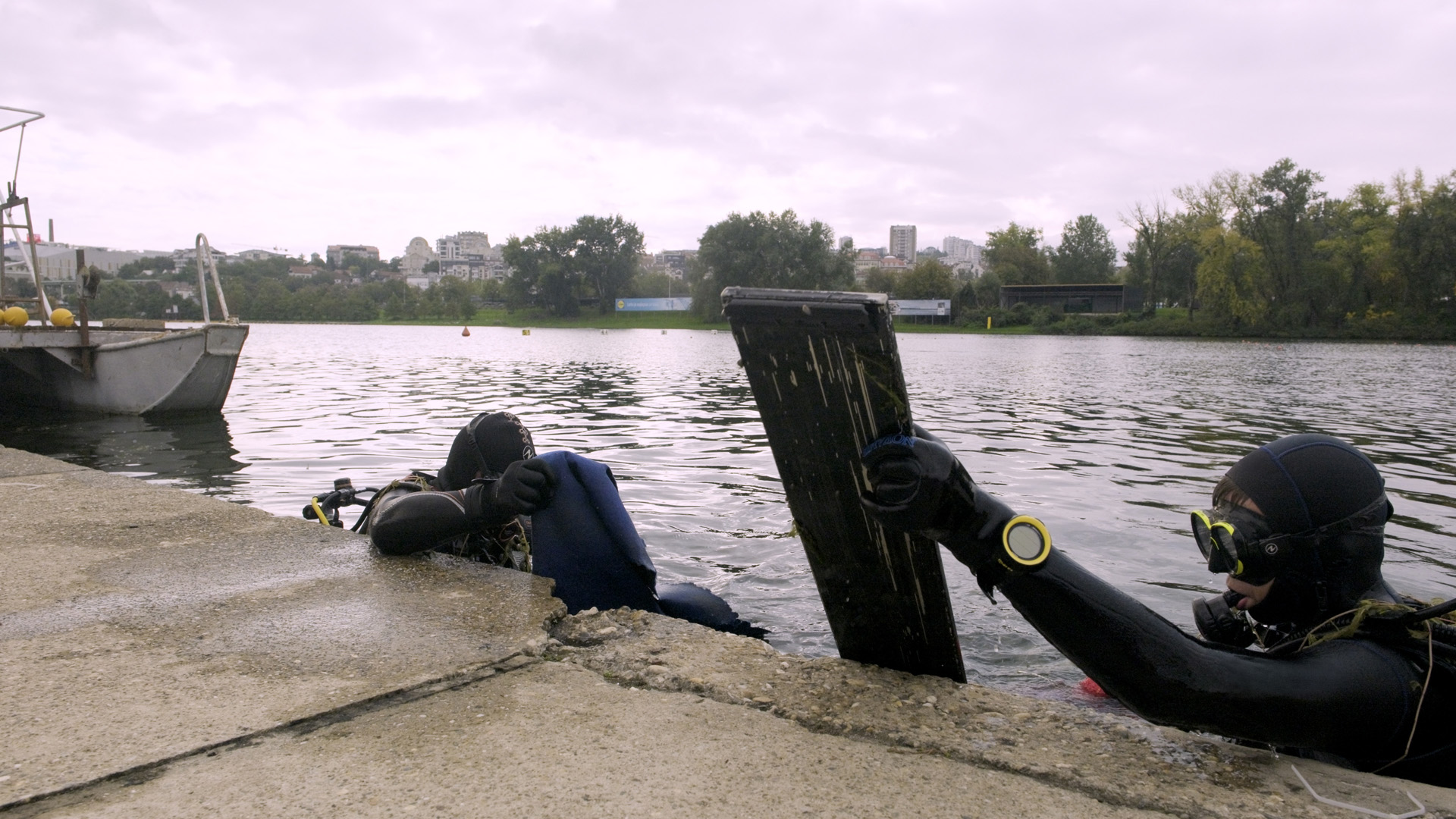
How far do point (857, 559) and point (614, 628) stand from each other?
0.95m

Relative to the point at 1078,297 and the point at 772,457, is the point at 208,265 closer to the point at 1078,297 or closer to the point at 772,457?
the point at 772,457

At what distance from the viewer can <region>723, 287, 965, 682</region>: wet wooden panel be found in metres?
1.97

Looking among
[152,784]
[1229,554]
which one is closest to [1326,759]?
[1229,554]

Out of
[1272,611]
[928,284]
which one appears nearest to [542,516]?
[1272,611]

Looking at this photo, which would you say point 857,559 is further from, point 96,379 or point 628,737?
point 96,379

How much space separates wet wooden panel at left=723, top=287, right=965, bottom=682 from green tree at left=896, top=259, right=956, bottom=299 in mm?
90785

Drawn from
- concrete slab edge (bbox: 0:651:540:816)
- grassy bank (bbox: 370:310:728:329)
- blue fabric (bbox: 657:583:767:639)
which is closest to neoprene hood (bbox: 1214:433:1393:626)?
concrete slab edge (bbox: 0:651:540:816)

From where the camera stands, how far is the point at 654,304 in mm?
104438

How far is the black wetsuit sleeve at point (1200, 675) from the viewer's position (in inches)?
77.6

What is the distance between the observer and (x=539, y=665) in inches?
103

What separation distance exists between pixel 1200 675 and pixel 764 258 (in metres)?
76.3

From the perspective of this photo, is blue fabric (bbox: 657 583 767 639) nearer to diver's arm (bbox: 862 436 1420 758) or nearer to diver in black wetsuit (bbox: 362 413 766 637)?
diver in black wetsuit (bbox: 362 413 766 637)

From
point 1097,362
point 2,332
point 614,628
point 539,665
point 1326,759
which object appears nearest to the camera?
point 1326,759

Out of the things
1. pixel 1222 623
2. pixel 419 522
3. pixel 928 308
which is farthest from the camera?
pixel 928 308
